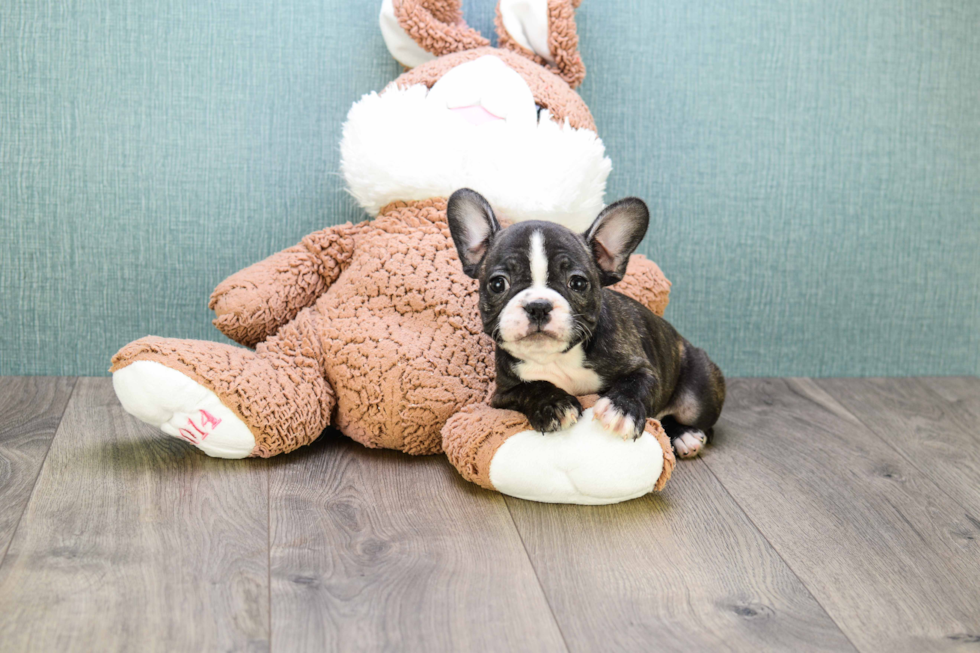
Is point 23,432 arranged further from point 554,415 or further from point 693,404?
point 693,404

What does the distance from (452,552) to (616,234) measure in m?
0.65

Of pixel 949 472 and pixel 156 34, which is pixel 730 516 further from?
pixel 156 34

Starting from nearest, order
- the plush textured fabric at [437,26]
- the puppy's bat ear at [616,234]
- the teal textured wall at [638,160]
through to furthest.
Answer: the puppy's bat ear at [616,234] < the plush textured fabric at [437,26] < the teal textured wall at [638,160]

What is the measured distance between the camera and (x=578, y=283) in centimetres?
164

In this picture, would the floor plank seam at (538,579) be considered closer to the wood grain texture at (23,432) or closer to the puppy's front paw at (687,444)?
the puppy's front paw at (687,444)

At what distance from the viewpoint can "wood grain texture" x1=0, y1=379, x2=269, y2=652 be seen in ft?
4.13

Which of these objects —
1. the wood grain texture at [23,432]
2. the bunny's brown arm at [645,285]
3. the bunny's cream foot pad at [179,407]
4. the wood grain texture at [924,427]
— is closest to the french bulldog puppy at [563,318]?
the bunny's brown arm at [645,285]

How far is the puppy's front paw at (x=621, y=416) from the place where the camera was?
5.38 feet

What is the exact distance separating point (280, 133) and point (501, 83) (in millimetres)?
632

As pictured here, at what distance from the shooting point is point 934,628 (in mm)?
1351

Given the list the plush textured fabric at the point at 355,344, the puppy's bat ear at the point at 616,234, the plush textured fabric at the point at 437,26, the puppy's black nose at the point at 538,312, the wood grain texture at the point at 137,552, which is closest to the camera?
the wood grain texture at the point at 137,552

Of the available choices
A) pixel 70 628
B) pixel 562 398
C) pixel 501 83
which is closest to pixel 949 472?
pixel 562 398

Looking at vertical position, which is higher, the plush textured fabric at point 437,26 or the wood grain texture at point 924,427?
the plush textured fabric at point 437,26

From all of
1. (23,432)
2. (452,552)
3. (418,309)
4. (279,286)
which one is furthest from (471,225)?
(23,432)
